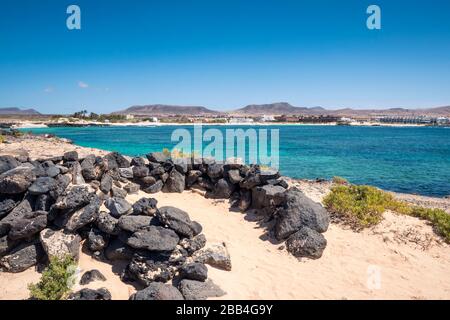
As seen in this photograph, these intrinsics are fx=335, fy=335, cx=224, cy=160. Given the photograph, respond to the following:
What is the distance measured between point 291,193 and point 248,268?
113 inches

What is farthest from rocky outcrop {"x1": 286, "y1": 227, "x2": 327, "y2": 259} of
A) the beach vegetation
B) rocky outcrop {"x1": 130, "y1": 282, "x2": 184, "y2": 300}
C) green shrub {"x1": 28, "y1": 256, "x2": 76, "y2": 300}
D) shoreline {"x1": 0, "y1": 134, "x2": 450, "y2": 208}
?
shoreline {"x1": 0, "y1": 134, "x2": 450, "y2": 208}

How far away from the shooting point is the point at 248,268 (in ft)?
26.0

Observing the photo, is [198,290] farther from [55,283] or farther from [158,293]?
[55,283]

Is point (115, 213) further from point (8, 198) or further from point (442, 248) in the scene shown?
point (442, 248)

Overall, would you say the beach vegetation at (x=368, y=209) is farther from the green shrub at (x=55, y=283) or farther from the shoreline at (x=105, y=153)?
the green shrub at (x=55, y=283)

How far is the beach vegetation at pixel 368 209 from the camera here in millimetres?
9710

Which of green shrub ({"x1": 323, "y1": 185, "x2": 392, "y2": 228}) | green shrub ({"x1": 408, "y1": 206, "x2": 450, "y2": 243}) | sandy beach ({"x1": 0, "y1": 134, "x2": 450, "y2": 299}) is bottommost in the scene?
sandy beach ({"x1": 0, "y1": 134, "x2": 450, "y2": 299})

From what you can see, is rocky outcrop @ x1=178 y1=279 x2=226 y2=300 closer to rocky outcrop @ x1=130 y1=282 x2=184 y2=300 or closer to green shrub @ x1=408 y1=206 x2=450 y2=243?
rocky outcrop @ x1=130 y1=282 x2=184 y2=300

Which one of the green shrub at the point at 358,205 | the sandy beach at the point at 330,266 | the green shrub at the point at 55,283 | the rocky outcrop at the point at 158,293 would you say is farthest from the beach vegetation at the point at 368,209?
the green shrub at the point at 55,283

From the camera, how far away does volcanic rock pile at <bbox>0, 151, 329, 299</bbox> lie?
715 cm

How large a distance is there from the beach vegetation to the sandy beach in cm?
27

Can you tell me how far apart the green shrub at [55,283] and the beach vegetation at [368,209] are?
747 cm

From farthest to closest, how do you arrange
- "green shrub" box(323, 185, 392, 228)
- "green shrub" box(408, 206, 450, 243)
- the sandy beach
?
"green shrub" box(323, 185, 392, 228), "green shrub" box(408, 206, 450, 243), the sandy beach

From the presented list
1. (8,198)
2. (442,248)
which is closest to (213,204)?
(8,198)
